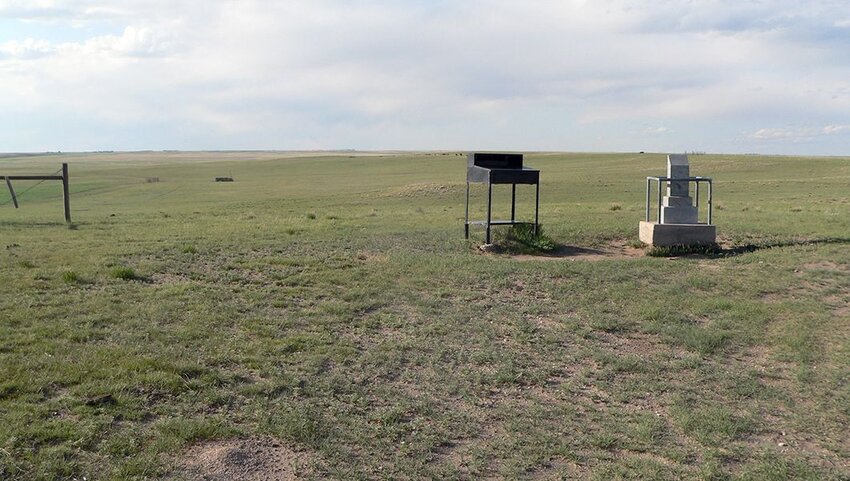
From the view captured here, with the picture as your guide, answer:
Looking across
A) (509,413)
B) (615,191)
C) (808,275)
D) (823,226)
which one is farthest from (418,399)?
(615,191)

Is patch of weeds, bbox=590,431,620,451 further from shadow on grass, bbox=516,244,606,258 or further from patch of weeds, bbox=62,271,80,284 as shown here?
shadow on grass, bbox=516,244,606,258

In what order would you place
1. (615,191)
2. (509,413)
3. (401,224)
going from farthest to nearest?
(615,191) < (401,224) < (509,413)

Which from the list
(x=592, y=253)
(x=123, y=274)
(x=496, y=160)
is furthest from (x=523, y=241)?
(x=123, y=274)

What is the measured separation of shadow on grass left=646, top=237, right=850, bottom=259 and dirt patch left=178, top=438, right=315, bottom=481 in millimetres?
10171

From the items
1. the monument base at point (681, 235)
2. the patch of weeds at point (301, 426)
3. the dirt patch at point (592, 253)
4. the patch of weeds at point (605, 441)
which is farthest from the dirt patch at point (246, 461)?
the monument base at point (681, 235)

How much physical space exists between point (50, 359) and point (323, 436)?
2.94 meters

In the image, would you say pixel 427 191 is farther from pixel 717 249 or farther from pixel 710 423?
pixel 710 423

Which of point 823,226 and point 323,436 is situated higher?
point 823,226

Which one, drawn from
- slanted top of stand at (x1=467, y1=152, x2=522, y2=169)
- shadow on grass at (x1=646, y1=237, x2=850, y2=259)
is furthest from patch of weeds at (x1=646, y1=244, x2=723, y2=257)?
slanted top of stand at (x1=467, y1=152, x2=522, y2=169)

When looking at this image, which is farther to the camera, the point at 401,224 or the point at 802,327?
the point at 401,224

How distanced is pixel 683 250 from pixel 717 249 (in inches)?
26.1

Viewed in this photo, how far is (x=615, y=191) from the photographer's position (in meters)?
36.6

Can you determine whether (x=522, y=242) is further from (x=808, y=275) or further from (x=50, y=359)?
(x=50, y=359)

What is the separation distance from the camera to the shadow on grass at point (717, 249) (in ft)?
45.1
